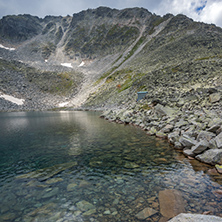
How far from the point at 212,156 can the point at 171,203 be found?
19.9 ft

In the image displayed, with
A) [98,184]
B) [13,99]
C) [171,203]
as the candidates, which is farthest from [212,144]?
[13,99]

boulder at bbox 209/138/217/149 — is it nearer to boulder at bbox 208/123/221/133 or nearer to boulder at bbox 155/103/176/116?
boulder at bbox 208/123/221/133

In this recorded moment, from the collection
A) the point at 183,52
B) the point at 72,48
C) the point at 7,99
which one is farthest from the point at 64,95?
the point at 72,48

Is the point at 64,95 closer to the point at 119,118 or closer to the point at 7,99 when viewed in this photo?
the point at 7,99

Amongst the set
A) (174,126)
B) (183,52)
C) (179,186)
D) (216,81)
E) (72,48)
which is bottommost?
(179,186)

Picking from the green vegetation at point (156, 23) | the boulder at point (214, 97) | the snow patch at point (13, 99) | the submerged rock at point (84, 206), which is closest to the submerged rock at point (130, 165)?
the submerged rock at point (84, 206)

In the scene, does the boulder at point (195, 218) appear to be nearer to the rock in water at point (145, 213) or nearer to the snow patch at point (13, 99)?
the rock in water at point (145, 213)

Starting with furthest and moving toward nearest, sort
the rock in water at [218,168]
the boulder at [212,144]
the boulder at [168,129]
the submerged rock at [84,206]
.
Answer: the boulder at [168,129]
the boulder at [212,144]
the rock in water at [218,168]
the submerged rock at [84,206]

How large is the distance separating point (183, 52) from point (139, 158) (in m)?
78.1

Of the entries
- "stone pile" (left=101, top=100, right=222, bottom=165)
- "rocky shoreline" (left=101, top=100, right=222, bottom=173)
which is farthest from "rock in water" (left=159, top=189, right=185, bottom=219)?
"stone pile" (left=101, top=100, right=222, bottom=165)

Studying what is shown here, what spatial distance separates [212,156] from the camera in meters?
10.2

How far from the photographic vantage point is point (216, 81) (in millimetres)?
28125

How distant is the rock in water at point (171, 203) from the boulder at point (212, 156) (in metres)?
4.75

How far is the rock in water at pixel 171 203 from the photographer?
5.83 m
